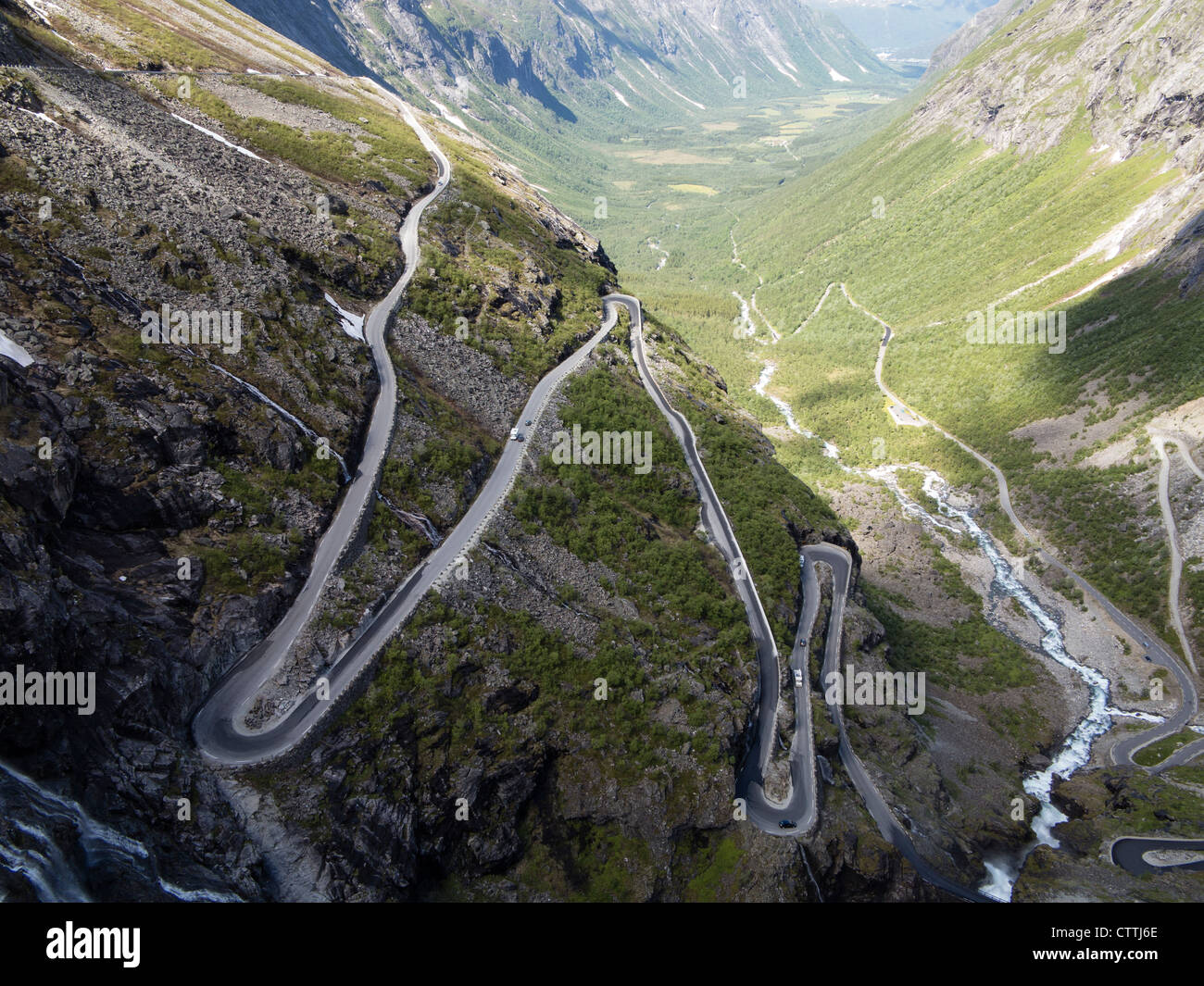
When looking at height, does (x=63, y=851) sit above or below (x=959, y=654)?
→ above

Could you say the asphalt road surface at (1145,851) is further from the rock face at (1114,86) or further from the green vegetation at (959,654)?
the rock face at (1114,86)

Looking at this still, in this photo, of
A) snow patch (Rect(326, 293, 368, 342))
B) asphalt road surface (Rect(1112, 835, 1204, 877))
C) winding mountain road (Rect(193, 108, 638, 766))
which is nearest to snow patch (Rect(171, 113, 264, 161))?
snow patch (Rect(326, 293, 368, 342))

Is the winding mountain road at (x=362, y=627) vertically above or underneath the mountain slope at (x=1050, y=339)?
underneath

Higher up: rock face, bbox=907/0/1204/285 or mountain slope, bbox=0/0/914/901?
rock face, bbox=907/0/1204/285

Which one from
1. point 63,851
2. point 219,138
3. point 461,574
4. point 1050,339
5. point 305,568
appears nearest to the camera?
point 63,851

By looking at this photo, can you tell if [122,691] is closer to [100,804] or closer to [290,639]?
[100,804]

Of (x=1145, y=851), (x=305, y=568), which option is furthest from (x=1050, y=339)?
(x=305, y=568)

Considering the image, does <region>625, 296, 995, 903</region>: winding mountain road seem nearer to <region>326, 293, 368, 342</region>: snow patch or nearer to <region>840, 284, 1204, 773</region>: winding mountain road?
<region>840, 284, 1204, 773</region>: winding mountain road

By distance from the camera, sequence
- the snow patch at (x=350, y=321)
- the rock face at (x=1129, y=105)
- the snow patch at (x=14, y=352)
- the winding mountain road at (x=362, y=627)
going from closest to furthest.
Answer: the winding mountain road at (x=362, y=627), the snow patch at (x=14, y=352), the snow patch at (x=350, y=321), the rock face at (x=1129, y=105)

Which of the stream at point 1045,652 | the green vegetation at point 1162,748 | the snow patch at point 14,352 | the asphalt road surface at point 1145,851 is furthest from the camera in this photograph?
the green vegetation at point 1162,748

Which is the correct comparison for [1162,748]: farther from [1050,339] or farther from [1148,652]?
[1050,339]

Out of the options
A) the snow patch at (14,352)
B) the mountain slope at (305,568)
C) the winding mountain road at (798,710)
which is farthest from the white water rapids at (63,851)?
the winding mountain road at (798,710)

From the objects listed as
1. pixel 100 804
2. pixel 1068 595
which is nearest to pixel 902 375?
pixel 1068 595
